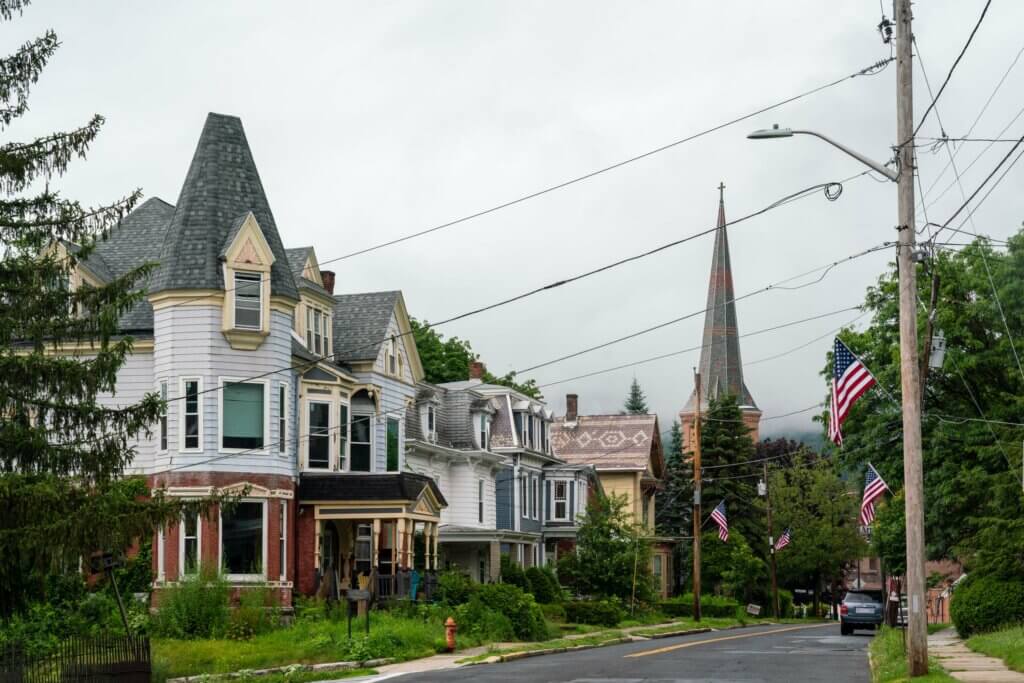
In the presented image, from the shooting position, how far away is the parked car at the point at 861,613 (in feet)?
151

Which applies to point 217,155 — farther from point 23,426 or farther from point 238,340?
point 23,426

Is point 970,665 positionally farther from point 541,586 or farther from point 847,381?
point 541,586

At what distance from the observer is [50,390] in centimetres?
2619

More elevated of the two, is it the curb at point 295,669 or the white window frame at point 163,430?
the white window frame at point 163,430

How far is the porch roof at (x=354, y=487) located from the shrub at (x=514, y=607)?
4.25 meters

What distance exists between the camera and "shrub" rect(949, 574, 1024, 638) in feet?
120

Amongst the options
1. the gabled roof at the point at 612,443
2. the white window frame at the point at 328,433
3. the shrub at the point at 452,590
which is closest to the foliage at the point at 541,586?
the shrub at the point at 452,590

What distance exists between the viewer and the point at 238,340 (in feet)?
127

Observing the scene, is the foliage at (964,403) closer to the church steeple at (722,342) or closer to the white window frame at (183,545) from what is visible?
the white window frame at (183,545)

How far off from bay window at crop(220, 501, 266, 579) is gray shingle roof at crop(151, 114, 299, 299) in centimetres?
634

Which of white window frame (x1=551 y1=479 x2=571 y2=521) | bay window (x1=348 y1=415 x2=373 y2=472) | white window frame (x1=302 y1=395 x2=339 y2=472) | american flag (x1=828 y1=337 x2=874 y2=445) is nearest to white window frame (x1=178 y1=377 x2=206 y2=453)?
white window frame (x1=302 y1=395 x2=339 y2=472)

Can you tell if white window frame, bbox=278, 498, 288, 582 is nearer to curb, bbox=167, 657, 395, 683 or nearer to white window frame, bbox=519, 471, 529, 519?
curb, bbox=167, 657, 395, 683

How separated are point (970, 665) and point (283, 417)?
21.3 metres

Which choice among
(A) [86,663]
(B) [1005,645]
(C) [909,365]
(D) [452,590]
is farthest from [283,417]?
(C) [909,365]
